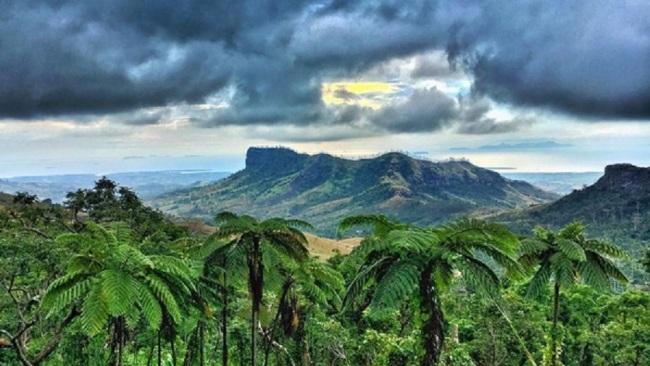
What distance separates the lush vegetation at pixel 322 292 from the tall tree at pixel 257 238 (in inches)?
2.0

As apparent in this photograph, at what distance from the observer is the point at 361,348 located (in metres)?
31.0

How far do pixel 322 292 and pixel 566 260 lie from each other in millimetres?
9293

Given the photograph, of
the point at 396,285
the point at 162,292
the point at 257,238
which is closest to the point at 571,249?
the point at 396,285

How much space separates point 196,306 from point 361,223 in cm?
567

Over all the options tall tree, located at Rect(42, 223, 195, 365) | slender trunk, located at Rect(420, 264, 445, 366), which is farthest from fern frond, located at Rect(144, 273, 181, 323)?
slender trunk, located at Rect(420, 264, 445, 366)

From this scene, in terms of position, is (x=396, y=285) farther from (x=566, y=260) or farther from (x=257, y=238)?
(x=566, y=260)

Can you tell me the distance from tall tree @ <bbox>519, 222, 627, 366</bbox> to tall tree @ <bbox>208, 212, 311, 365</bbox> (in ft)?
28.8

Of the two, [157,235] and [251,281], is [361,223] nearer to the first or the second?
[251,281]

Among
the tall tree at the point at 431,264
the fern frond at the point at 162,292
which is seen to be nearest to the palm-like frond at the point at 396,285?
the tall tree at the point at 431,264

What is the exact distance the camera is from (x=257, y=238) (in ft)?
62.6

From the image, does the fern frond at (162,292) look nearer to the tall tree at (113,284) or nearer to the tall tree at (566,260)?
the tall tree at (113,284)

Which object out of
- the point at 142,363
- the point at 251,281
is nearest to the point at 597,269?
the point at 251,281

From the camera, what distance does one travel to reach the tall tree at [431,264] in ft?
44.0

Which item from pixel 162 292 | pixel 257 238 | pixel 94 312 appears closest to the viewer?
pixel 94 312
